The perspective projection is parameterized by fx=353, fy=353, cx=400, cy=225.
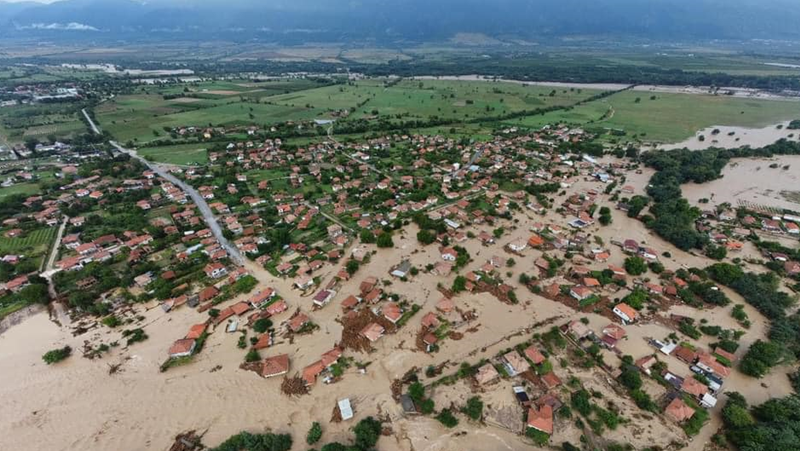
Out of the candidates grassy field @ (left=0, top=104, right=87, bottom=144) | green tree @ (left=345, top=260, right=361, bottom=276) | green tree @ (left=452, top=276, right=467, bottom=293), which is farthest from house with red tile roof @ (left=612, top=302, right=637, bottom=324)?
grassy field @ (left=0, top=104, right=87, bottom=144)

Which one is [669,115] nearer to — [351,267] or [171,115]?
[351,267]

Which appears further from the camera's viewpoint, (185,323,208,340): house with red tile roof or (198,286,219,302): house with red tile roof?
(198,286,219,302): house with red tile roof

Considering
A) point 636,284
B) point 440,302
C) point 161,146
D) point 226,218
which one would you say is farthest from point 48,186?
point 636,284

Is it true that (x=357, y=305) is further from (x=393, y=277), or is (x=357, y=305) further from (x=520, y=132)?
(x=520, y=132)

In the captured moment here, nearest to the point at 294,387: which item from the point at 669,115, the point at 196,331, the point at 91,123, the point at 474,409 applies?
the point at 196,331

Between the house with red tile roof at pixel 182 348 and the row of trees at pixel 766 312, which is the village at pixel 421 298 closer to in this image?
the house with red tile roof at pixel 182 348

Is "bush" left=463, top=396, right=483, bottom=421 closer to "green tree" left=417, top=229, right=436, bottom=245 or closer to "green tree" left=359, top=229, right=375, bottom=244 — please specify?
"green tree" left=417, top=229, right=436, bottom=245
